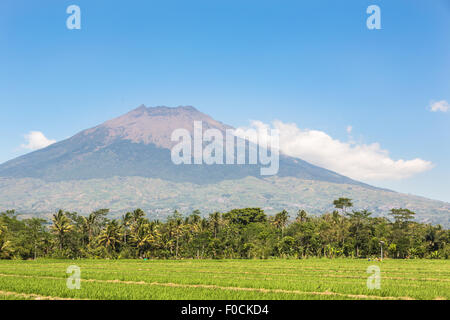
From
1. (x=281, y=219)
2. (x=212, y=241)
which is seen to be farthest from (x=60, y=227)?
(x=281, y=219)

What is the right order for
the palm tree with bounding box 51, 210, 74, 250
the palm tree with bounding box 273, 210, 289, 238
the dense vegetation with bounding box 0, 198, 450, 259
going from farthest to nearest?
the palm tree with bounding box 273, 210, 289, 238, the palm tree with bounding box 51, 210, 74, 250, the dense vegetation with bounding box 0, 198, 450, 259

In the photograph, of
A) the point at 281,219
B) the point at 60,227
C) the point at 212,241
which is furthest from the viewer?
the point at 281,219

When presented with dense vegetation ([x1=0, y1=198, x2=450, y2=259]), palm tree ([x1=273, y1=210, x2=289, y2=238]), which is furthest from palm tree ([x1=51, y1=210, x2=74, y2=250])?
palm tree ([x1=273, y1=210, x2=289, y2=238])

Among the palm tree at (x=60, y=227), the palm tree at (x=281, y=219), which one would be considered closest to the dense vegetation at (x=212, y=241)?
the palm tree at (x=60, y=227)

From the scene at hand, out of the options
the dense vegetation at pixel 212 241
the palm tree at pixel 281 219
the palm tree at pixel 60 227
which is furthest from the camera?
the palm tree at pixel 281 219

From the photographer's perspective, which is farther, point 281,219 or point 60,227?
point 281,219

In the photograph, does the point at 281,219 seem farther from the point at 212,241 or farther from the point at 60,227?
the point at 60,227

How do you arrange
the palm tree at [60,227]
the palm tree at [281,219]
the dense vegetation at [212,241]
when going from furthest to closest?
the palm tree at [281,219], the palm tree at [60,227], the dense vegetation at [212,241]

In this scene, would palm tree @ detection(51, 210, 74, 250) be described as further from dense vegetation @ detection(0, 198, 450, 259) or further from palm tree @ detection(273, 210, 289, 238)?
palm tree @ detection(273, 210, 289, 238)

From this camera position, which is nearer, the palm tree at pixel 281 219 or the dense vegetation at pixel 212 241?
the dense vegetation at pixel 212 241

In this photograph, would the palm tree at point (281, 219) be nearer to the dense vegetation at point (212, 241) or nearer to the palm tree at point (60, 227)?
the dense vegetation at point (212, 241)

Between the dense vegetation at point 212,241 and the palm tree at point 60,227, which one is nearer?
the dense vegetation at point 212,241

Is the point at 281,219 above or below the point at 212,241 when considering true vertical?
above
